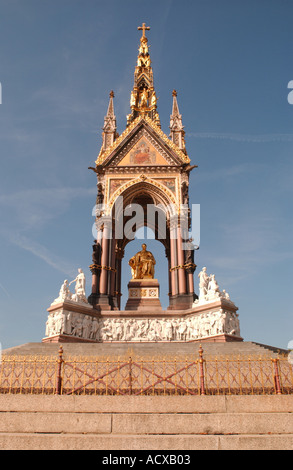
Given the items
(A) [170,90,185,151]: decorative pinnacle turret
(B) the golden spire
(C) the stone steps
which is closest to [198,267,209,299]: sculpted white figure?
(A) [170,90,185,151]: decorative pinnacle turret

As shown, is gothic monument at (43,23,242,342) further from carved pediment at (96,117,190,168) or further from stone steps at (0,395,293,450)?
stone steps at (0,395,293,450)

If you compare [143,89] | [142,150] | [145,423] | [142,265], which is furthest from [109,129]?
[145,423]

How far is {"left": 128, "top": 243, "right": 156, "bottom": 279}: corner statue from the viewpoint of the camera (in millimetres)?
24969

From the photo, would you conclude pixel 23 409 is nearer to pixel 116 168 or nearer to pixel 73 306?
pixel 73 306

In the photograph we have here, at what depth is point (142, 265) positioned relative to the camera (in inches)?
992

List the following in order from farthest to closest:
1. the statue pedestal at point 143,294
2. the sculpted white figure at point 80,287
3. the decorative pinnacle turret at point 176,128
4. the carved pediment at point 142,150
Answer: the decorative pinnacle turret at point 176,128, the carved pediment at point 142,150, the statue pedestal at point 143,294, the sculpted white figure at point 80,287

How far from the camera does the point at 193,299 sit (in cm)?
2206

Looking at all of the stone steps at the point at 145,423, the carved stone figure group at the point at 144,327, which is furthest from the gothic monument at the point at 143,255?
the stone steps at the point at 145,423

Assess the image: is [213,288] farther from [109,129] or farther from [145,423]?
[109,129]

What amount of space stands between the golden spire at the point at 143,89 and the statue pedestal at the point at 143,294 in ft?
42.6

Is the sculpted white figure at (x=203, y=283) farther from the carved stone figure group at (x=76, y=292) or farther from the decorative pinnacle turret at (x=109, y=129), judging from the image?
the decorative pinnacle turret at (x=109, y=129)

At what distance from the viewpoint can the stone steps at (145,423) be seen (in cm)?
652
